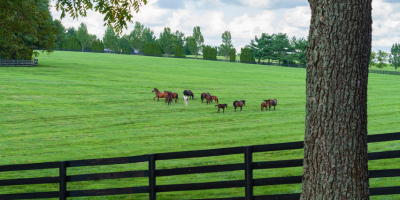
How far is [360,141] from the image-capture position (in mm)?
4477

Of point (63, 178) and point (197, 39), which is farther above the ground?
point (197, 39)

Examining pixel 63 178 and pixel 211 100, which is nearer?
pixel 63 178

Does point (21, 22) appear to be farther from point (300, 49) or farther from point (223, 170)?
point (300, 49)

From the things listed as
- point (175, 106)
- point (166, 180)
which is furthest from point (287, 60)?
point (166, 180)

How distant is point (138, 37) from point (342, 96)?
5821 inches

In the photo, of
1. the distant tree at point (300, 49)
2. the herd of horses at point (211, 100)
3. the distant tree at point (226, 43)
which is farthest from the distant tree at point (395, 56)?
the herd of horses at point (211, 100)

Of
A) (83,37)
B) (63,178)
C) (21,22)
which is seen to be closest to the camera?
(63,178)

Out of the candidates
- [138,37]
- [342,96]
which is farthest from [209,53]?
[342,96]

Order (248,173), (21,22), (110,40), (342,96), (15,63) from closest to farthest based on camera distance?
(342,96), (248,173), (21,22), (15,63), (110,40)

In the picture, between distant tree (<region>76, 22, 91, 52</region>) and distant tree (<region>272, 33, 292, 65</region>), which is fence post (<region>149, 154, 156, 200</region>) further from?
distant tree (<region>76, 22, 91, 52</region>)

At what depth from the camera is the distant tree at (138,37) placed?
141900 mm

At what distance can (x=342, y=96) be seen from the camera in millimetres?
4426

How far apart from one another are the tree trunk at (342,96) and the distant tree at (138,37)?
141152 mm

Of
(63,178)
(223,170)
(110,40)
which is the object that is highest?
(110,40)
